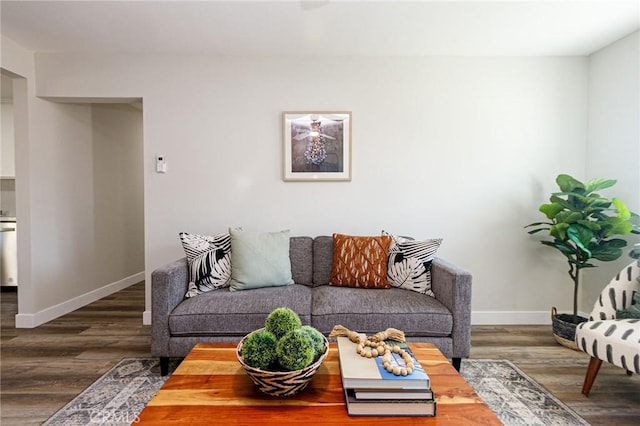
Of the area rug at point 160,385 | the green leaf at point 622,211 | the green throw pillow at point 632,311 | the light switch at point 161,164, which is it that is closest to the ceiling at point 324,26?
the light switch at point 161,164

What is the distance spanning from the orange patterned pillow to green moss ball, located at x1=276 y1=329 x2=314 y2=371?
147 centimetres

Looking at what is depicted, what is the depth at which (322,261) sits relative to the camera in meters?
2.81

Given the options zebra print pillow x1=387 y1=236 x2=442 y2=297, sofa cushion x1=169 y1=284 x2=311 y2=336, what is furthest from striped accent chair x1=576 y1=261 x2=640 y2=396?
sofa cushion x1=169 y1=284 x2=311 y2=336

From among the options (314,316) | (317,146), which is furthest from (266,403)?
(317,146)

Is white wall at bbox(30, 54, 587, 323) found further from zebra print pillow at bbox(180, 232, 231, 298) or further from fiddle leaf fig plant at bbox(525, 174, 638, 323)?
zebra print pillow at bbox(180, 232, 231, 298)

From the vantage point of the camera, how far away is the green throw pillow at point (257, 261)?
2.53m

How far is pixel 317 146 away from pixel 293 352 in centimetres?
232

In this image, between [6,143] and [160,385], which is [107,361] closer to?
[160,385]

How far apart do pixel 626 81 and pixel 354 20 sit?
232 cm

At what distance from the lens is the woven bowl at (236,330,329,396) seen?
1.13 m

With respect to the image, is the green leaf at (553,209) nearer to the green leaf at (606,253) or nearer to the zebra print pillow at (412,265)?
the green leaf at (606,253)

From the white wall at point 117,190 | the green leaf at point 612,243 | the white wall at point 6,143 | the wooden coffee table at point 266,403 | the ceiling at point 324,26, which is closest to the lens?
the wooden coffee table at point 266,403

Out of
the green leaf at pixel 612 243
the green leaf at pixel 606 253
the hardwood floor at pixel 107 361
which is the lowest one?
the hardwood floor at pixel 107 361

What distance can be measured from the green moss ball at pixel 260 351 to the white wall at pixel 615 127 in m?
3.18
